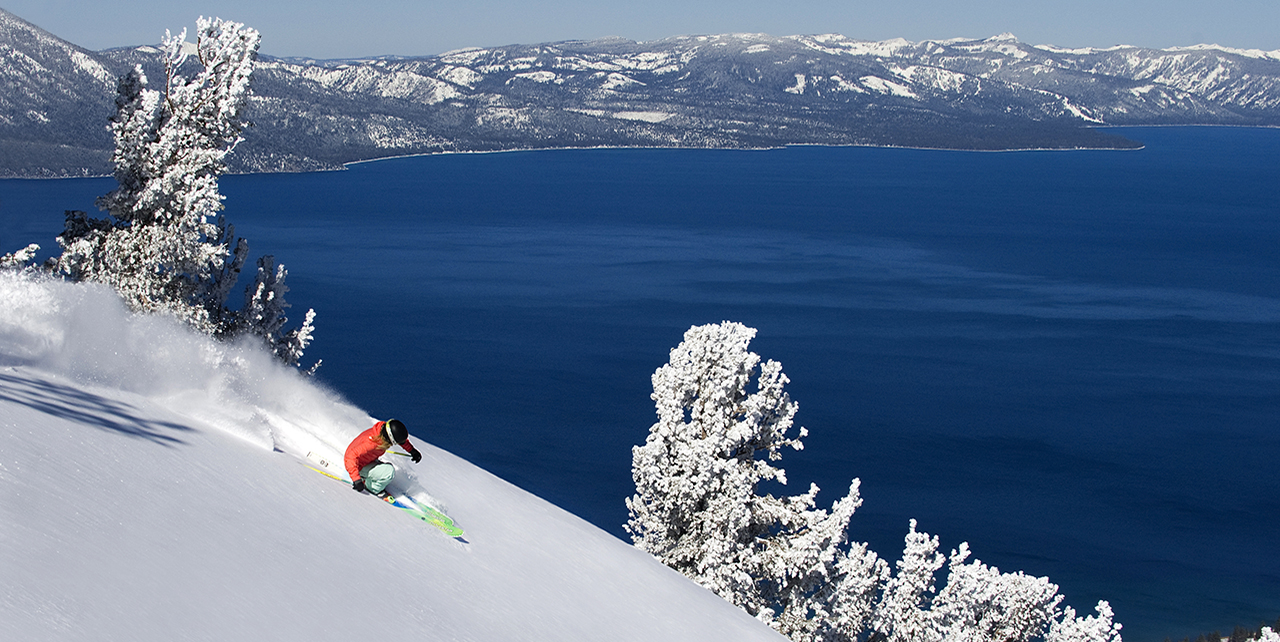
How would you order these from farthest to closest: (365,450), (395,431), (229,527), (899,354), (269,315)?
1. (899,354)
2. (269,315)
3. (365,450)
4. (395,431)
5. (229,527)

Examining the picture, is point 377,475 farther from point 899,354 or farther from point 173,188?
point 899,354

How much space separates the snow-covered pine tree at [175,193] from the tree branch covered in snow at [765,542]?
26.5 ft

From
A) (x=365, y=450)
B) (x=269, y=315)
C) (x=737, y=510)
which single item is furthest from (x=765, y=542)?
(x=269, y=315)

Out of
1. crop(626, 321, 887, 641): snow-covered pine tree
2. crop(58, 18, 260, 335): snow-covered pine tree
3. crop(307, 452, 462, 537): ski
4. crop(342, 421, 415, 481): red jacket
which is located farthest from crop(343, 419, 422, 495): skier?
crop(626, 321, 887, 641): snow-covered pine tree

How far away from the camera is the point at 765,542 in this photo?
1941cm

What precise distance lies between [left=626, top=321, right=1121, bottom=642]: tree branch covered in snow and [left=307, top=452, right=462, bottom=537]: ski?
8064 millimetres

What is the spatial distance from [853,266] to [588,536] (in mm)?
102190

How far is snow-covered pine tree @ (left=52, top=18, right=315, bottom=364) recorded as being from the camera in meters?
18.0

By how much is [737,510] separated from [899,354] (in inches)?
2437

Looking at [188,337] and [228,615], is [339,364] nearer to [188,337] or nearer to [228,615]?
[188,337]

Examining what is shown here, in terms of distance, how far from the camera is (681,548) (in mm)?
19328

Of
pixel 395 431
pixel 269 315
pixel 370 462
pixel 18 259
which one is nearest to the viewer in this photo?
pixel 395 431

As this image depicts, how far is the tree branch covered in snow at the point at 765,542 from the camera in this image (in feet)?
62.6

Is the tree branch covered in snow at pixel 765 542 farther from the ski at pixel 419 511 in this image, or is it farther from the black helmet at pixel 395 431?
the black helmet at pixel 395 431
